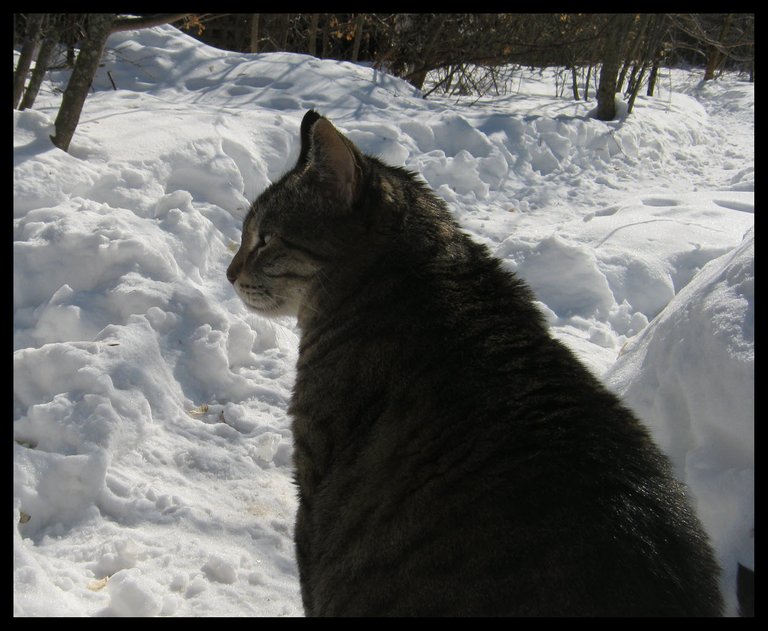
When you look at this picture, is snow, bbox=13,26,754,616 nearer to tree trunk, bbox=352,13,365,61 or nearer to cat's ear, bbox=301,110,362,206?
cat's ear, bbox=301,110,362,206

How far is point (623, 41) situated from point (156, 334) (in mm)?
9185

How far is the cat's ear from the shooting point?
2590 mm

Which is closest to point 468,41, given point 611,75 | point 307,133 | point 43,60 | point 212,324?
point 611,75

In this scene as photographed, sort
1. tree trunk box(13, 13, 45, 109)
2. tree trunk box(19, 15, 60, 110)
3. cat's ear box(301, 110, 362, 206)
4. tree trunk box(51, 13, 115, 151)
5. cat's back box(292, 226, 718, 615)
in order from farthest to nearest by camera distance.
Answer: tree trunk box(19, 15, 60, 110), tree trunk box(13, 13, 45, 109), tree trunk box(51, 13, 115, 151), cat's ear box(301, 110, 362, 206), cat's back box(292, 226, 718, 615)

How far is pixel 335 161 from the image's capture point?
2.63m

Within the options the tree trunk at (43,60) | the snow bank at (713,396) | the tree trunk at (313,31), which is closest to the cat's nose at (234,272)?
the snow bank at (713,396)

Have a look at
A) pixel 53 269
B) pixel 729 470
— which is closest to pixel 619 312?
pixel 729 470

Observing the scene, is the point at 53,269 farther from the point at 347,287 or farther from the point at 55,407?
the point at 347,287

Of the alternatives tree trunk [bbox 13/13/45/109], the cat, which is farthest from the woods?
the cat

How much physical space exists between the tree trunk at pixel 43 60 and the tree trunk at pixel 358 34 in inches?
240

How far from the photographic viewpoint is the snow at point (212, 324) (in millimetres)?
2742

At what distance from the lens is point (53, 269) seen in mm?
3996

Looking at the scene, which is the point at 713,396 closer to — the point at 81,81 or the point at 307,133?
the point at 307,133

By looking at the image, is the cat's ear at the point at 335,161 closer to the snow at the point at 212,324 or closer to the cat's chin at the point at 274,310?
the cat's chin at the point at 274,310
